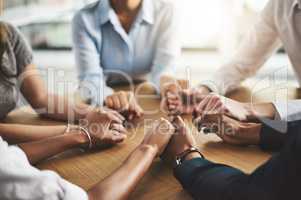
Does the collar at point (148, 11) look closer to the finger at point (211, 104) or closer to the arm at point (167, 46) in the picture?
the arm at point (167, 46)

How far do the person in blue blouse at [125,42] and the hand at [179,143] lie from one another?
424 mm

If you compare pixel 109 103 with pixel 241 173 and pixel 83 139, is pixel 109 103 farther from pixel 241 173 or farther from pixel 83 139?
pixel 241 173

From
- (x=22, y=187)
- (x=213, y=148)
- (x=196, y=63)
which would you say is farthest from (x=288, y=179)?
(x=196, y=63)

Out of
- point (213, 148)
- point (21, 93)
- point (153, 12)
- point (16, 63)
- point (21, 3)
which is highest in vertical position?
point (21, 3)

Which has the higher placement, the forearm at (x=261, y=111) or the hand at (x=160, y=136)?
the forearm at (x=261, y=111)

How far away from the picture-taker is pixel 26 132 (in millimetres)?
941

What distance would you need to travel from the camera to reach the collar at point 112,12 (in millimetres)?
1360

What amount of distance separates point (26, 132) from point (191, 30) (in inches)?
55.4

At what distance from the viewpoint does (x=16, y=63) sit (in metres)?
1.11

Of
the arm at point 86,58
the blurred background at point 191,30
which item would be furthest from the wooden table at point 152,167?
the blurred background at point 191,30

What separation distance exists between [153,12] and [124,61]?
240 mm

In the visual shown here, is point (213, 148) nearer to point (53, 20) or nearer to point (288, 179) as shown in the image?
point (288, 179)

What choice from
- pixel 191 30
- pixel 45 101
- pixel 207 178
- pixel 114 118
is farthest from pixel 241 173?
pixel 191 30

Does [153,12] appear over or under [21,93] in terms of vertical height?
over
